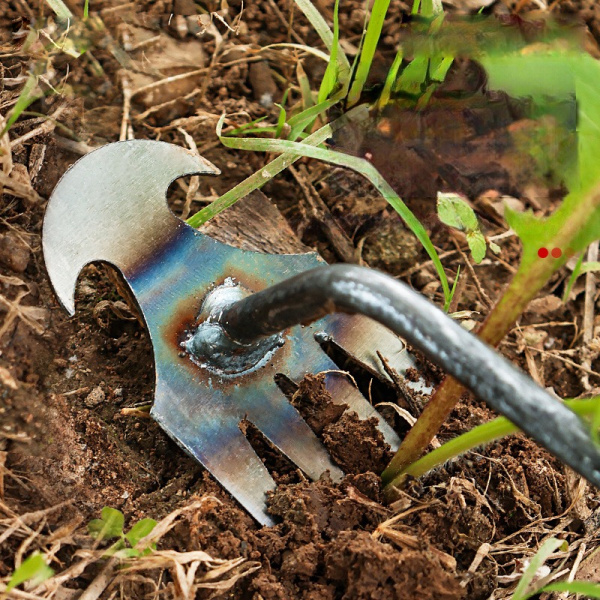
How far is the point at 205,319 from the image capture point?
60.4 inches

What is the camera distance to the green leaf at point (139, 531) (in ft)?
4.33

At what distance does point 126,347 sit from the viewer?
64.1 inches

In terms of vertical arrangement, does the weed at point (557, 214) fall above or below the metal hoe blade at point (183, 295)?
above

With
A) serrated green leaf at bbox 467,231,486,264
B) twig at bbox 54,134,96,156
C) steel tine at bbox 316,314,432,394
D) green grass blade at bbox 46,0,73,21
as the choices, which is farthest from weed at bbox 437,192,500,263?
green grass blade at bbox 46,0,73,21

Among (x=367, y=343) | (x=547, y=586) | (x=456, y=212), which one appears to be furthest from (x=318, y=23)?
(x=547, y=586)

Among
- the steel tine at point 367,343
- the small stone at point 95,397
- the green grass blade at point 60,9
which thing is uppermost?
the green grass blade at point 60,9

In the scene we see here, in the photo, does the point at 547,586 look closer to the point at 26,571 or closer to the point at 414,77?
the point at 26,571

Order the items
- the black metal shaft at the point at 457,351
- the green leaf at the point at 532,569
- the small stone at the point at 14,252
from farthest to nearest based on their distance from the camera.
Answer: the small stone at the point at 14,252, the green leaf at the point at 532,569, the black metal shaft at the point at 457,351

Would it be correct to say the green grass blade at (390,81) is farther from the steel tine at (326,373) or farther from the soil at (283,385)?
the steel tine at (326,373)

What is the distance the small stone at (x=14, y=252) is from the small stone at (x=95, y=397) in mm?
286

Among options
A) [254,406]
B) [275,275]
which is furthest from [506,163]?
[254,406]

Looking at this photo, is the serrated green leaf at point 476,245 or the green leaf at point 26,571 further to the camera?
the serrated green leaf at point 476,245

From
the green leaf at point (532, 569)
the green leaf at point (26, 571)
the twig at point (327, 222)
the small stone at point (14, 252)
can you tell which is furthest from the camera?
the twig at point (327, 222)

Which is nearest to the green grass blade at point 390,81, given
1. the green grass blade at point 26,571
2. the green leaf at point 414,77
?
the green leaf at point 414,77
